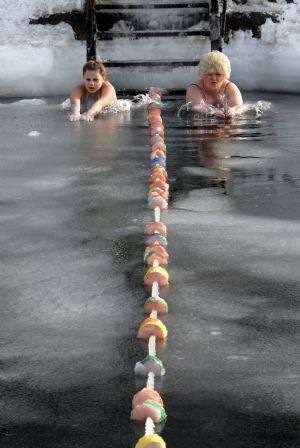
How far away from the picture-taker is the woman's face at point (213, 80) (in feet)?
33.0

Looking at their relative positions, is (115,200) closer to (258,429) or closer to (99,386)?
(99,386)

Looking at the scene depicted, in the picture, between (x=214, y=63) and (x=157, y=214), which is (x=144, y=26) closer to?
(x=214, y=63)

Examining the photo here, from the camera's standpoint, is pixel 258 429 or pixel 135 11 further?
pixel 135 11

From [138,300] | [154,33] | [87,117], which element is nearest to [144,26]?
[154,33]

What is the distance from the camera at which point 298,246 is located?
4629 mm

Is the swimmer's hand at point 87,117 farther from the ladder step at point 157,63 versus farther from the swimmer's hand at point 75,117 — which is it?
the ladder step at point 157,63

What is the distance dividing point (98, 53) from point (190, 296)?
31.5 ft

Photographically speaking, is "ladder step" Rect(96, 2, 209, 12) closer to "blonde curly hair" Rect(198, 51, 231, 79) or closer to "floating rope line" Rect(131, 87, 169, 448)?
"blonde curly hair" Rect(198, 51, 231, 79)

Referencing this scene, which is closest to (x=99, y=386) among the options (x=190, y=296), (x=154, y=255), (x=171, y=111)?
(x=190, y=296)

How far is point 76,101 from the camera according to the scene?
1025 cm

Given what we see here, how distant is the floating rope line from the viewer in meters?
2.67

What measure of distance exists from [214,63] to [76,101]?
5.49 feet

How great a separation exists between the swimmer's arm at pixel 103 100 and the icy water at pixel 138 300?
2.70 meters

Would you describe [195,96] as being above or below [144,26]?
below
